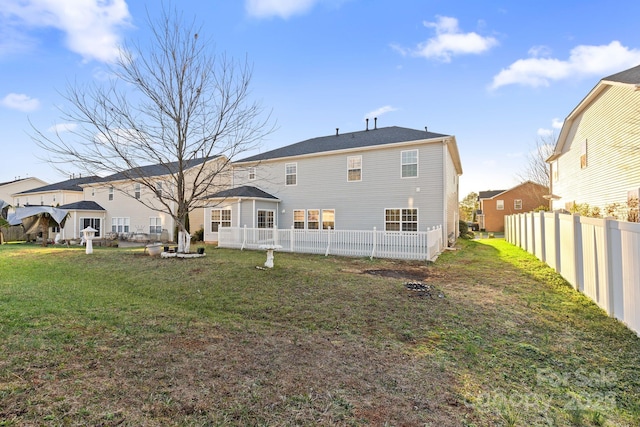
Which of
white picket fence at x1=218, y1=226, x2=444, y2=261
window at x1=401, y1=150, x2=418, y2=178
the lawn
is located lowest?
the lawn

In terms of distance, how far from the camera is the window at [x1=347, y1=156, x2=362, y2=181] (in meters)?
16.0

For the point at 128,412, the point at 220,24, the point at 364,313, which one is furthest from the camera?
the point at 220,24

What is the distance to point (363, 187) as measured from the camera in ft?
52.1

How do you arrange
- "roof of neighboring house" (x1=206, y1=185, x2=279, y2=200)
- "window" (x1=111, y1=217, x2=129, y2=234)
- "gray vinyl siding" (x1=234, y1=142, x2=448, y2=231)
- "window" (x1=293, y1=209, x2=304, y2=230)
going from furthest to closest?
"window" (x1=111, y1=217, x2=129, y2=234)
"window" (x1=293, y1=209, x2=304, y2=230)
"roof of neighboring house" (x1=206, y1=185, x2=279, y2=200)
"gray vinyl siding" (x1=234, y1=142, x2=448, y2=231)

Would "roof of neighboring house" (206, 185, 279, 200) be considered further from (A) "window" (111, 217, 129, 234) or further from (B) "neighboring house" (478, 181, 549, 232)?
(B) "neighboring house" (478, 181, 549, 232)

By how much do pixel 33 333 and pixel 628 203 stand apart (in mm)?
16137

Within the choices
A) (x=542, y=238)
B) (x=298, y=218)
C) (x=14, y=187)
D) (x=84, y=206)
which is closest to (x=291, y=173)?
(x=298, y=218)

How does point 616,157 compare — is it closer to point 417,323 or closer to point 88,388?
point 417,323

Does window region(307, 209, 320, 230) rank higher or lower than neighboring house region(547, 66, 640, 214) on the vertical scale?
lower

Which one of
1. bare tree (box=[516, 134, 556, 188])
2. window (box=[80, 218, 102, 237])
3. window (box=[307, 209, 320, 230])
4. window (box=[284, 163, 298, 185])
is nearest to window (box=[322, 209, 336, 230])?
window (box=[307, 209, 320, 230])

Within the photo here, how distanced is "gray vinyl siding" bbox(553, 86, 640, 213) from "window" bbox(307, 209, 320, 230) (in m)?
12.9

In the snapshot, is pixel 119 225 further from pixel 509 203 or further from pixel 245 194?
pixel 509 203

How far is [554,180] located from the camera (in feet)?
65.0

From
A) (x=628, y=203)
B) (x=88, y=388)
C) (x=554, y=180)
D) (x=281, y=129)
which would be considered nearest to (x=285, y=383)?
(x=88, y=388)
